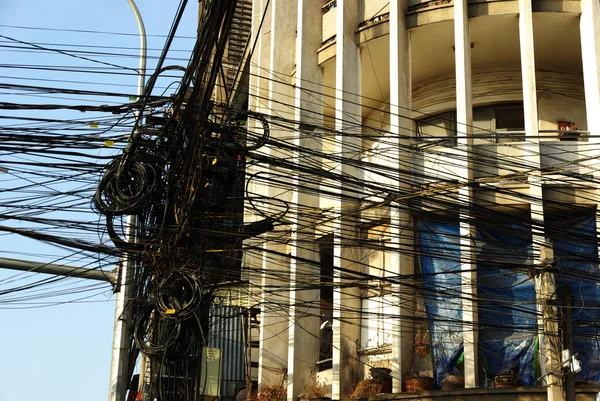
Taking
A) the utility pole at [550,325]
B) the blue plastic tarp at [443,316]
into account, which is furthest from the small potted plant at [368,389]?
the utility pole at [550,325]

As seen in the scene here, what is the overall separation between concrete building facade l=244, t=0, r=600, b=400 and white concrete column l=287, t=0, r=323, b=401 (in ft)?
0.13

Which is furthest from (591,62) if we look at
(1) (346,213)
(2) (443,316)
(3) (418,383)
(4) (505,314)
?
(3) (418,383)

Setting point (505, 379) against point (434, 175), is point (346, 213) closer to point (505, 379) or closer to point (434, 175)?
point (434, 175)

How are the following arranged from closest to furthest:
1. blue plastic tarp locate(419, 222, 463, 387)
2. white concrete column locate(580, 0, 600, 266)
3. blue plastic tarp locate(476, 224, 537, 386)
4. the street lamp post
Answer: the street lamp post, blue plastic tarp locate(476, 224, 537, 386), blue plastic tarp locate(419, 222, 463, 387), white concrete column locate(580, 0, 600, 266)

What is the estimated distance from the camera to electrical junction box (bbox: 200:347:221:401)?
49.7 ft

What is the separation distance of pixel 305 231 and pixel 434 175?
268 cm

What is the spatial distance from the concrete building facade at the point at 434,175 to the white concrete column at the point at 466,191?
0.12 ft

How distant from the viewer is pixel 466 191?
17.5 meters

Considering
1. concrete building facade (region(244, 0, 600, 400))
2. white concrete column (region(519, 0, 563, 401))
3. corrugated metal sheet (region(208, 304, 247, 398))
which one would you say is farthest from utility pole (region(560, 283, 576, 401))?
corrugated metal sheet (region(208, 304, 247, 398))

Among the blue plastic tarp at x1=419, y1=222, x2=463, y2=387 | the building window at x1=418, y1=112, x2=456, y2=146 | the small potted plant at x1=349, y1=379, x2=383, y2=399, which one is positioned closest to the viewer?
the blue plastic tarp at x1=419, y1=222, x2=463, y2=387

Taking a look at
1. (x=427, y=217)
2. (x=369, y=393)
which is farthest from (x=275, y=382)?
(x=427, y=217)

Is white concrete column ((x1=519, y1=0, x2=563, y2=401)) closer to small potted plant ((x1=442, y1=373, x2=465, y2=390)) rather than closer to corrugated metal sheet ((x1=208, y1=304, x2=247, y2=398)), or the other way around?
small potted plant ((x1=442, y1=373, x2=465, y2=390))

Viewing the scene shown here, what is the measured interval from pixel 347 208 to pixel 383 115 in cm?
421

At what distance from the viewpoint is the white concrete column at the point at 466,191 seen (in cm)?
1667
